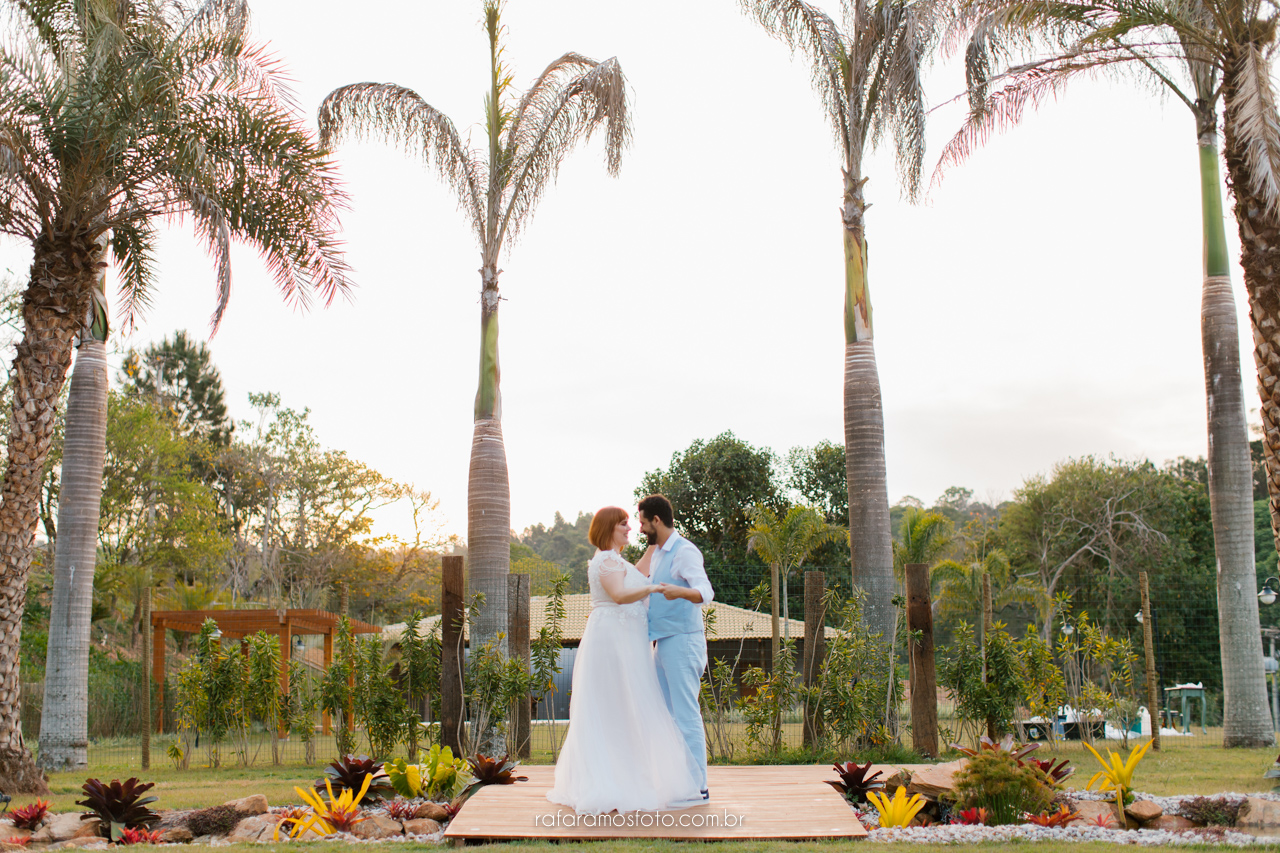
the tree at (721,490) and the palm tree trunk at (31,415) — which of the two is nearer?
the palm tree trunk at (31,415)

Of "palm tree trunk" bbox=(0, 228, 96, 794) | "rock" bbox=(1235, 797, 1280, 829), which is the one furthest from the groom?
"palm tree trunk" bbox=(0, 228, 96, 794)

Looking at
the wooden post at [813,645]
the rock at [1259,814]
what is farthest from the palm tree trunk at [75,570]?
the rock at [1259,814]

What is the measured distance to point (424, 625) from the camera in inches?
1091

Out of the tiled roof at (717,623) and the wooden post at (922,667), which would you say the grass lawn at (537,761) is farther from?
the tiled roof at (717,623)

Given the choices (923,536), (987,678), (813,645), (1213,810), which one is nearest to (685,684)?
(1213,810)

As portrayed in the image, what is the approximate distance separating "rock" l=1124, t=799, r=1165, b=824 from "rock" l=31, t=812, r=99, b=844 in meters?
6.67

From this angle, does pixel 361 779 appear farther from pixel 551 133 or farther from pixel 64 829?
pixel 551 133

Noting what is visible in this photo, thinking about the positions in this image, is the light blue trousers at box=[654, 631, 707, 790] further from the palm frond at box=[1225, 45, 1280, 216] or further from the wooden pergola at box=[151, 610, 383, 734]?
the wooden pergola at box=[151, 610, 383, 734]

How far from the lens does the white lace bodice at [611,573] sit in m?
5.89

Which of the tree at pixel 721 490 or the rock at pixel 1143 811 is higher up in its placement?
the tree at pixel 721 490

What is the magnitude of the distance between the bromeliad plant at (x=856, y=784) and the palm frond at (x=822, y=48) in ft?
25.5

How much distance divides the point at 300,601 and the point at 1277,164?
30.0 m

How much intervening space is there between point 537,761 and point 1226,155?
8.59 m

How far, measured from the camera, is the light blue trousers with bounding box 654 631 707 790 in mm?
5941
